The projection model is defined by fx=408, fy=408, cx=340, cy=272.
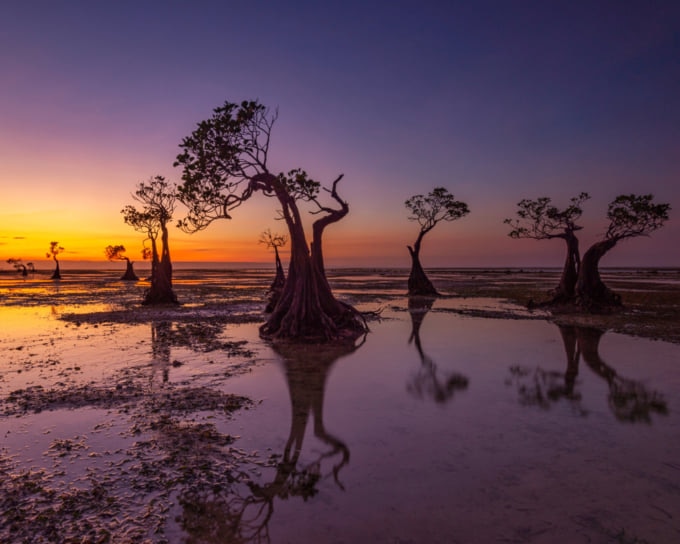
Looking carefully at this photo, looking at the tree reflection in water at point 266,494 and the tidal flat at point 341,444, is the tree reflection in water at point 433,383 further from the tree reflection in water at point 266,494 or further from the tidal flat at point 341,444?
the tree reflection in water at point 266,494

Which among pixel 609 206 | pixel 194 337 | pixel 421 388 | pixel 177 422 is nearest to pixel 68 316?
pixel 194 337

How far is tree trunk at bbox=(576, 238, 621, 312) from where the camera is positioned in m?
26.0

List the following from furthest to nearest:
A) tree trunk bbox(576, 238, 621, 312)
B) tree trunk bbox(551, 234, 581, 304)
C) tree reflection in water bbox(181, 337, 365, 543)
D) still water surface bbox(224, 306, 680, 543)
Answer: tree trunk bbox(551, 234, 581, 304), tree trunk bbox(576, 238, 621, 312), still water surface bbox(224, 306, 680, 543), tree reflection in water bbox(181, 337, 365, 543)

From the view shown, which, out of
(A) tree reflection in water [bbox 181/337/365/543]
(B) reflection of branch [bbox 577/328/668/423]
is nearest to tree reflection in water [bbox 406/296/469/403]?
(A) tree reflection in water [bbox 181/337/365/543]

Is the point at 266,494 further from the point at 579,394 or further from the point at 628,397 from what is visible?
the point at 628,397

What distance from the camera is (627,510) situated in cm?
525

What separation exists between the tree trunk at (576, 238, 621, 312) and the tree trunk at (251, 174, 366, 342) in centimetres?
1556

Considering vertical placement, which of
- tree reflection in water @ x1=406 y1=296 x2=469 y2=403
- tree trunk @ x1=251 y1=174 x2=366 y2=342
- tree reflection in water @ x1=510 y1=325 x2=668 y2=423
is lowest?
tree reflection in water @ x1=406 y1=296 x2=469 y2=403

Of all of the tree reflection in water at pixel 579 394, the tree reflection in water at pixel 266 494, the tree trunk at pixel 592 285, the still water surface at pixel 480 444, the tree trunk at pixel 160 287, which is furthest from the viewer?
the tree trunk at pixel 160 287

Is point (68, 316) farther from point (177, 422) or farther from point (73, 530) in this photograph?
point (73, 530)

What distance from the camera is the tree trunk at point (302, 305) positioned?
17781mm

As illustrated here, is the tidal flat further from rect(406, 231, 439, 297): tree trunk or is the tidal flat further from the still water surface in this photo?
rect(406, 231, 439, 297): tree trunk

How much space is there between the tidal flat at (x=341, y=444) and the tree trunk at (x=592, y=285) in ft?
34.3

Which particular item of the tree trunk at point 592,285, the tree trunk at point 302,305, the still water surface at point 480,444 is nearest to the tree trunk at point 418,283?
the tree trunk at point 592,285
